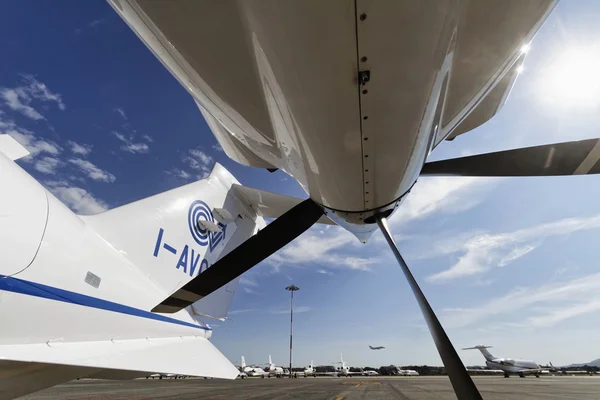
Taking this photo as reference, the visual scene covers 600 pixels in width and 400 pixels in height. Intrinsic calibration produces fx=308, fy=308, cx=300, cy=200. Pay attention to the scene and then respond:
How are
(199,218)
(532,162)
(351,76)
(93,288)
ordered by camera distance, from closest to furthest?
(351,76) < (532,162) < (93,288) < (199,218)

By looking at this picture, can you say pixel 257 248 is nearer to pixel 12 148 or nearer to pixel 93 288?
pixel 93 288

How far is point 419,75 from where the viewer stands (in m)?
1.53

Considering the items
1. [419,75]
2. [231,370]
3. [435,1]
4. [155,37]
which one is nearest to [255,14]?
[155,37]

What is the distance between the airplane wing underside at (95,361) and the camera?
243cm

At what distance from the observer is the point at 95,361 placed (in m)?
2.75

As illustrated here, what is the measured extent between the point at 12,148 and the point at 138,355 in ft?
7.80

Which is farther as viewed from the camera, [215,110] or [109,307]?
[109,307]

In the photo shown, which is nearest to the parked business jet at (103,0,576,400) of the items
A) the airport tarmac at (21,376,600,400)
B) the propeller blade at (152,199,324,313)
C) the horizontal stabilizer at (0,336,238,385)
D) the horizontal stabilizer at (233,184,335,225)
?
the propeller blade at (152,199,324,313)

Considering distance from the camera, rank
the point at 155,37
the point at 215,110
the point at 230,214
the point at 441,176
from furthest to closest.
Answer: the point at 230,214 < the point at 441,176 < the point at 215,110 < the point at 155,37

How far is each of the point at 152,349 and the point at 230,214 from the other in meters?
2.45

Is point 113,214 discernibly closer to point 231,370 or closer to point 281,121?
point 231,370

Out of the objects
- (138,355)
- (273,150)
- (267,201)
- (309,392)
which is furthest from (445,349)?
(309,392)

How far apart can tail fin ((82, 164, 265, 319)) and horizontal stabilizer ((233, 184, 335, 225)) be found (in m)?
0.16

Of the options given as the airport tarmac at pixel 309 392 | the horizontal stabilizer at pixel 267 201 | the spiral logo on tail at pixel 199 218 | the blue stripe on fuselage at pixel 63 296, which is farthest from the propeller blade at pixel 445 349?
the airport tarmac at pixel 309 392
